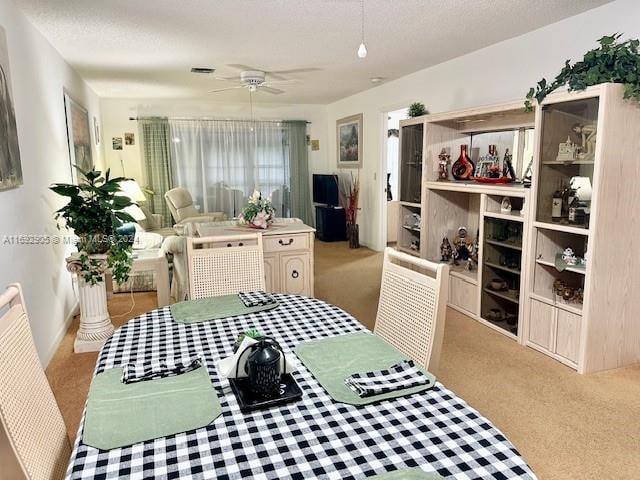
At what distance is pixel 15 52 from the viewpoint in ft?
9.53

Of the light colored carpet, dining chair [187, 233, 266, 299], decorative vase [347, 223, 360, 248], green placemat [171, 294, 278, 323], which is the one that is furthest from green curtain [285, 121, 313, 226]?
green placemat [171, 294, 278, 323]

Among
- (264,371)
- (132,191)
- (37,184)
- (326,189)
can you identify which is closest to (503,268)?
(264,371)

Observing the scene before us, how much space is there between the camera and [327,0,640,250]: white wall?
3.05m

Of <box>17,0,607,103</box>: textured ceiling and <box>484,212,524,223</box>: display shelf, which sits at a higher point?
<box>17,0,607,103</box>: textured ceiling

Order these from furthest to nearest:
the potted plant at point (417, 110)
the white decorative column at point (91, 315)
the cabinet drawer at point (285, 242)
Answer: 1. the potted plant at point (417, 110)
2. the cabinet drawer at point (285, 242)
3. the white decorative column at point (91, 315)

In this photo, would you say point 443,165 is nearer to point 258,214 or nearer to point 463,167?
point 463,167

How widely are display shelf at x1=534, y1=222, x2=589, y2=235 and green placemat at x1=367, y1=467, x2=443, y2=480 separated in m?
2.34

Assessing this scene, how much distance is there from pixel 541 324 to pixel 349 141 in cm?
466

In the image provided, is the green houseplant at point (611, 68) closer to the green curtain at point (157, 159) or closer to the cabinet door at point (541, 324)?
the cabinet door at point (541, 324)

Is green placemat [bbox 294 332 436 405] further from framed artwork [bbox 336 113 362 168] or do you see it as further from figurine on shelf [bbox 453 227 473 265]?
framed artwork [bbox 336 113 362 168]

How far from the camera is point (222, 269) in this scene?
2.20 metres

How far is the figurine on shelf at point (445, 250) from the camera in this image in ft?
14.0

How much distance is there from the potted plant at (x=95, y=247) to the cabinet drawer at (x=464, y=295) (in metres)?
2.68

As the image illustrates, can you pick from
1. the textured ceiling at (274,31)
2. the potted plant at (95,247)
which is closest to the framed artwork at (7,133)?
the potted plant at (95,247)
